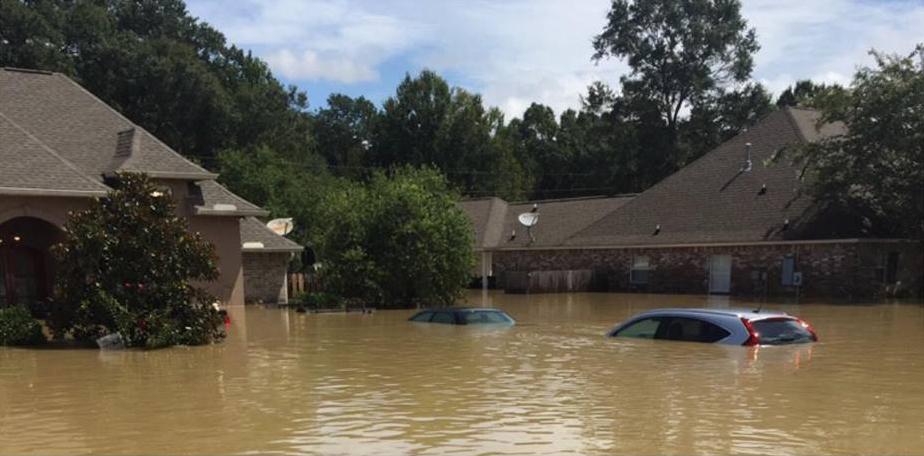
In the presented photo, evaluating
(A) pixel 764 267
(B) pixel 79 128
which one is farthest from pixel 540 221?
(B) pixel 79 128

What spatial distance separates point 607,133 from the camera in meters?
71.3

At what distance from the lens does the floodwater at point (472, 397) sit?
8.10m

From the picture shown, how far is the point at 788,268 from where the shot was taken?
3334 centimetres

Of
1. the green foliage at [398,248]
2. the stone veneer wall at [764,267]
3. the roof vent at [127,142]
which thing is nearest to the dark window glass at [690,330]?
the green foliage at [398,248]

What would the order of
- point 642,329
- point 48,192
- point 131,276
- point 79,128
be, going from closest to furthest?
point 642,329, point 131,276, point 48,192, point 79,128

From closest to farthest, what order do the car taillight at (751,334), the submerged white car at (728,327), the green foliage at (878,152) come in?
the car taillight at (751,334) → the submerged white car at (728,327) → the green foliage at (878,152)

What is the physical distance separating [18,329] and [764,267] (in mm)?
28552

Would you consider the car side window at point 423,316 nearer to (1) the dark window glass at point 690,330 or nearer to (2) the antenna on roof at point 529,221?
(1) the dark window glass at point 690,330

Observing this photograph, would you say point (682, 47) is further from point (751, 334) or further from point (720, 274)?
point (751, 334)

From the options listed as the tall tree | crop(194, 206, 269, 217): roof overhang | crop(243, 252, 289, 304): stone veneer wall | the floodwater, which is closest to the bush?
the floodwater

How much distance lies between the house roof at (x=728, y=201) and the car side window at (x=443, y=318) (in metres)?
18.7

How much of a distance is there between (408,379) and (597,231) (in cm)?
3151

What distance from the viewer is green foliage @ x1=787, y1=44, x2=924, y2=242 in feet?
101

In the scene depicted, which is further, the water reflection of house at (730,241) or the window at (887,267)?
the water reflection of house at (730,241)
